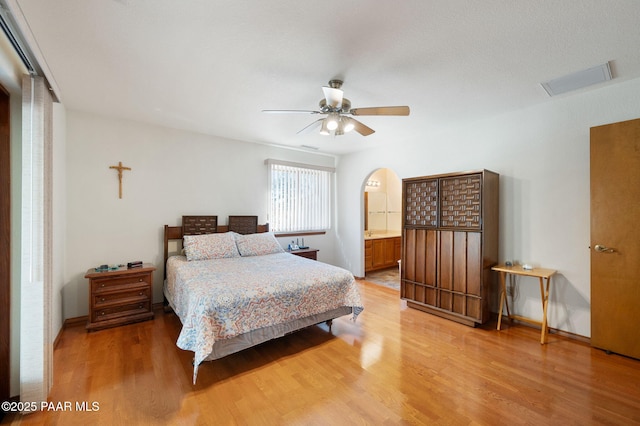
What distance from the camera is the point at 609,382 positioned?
2195mm

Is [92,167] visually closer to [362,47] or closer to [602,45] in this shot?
[362,47]

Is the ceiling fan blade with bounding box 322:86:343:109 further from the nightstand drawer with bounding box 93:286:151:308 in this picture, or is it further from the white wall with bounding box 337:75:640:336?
the nightstand drawer with bounding box 93:286:151:308

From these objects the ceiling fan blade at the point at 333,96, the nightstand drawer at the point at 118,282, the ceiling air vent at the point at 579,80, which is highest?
the ceiling air vent at the point at 579,80

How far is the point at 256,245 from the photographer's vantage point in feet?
13.8

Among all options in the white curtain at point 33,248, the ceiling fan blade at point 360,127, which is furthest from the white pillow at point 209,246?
the ceiling fan blade at point 360,127

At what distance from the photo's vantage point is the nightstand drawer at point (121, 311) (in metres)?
3.13

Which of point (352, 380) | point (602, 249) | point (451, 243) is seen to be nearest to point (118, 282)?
point (352, 380)

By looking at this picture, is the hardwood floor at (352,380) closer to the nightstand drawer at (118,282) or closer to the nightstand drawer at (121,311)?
the nightstand drawer at (121,311)

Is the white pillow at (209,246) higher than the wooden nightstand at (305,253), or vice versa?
the white pillow at (209,246)

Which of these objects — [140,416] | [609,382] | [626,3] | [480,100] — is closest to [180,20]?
[140,416]

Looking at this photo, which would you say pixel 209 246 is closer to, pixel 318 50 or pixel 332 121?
pixel 332 121

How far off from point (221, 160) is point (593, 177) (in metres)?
4.86

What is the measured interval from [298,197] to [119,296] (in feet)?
10.8

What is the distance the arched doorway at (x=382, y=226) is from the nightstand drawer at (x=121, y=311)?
3.93 m
